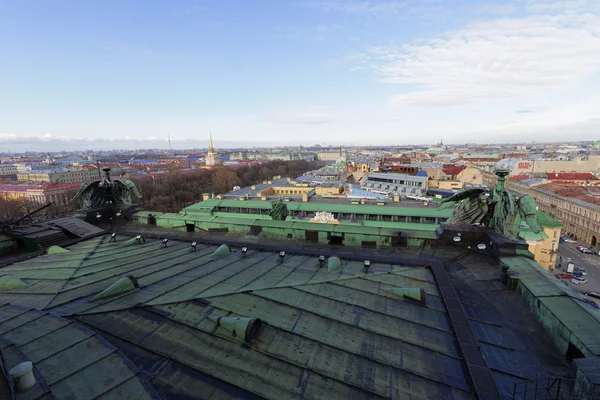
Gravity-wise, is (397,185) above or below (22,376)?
below

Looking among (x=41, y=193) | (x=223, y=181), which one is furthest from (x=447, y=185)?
(x=41, y=193)

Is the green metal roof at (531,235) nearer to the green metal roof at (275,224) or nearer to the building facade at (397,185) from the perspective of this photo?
the building facade at (397,185)

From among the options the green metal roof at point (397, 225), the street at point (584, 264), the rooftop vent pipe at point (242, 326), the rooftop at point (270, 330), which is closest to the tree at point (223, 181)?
the green metal roof at point (397, 225)

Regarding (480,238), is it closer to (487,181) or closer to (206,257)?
(206,257)

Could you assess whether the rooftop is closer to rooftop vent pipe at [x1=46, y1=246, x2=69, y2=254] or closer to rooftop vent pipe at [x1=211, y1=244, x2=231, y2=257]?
rooftop vent pipe at [x1=211, y1=244, x2=231, y2=257]

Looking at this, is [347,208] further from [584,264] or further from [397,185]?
[584,264]
